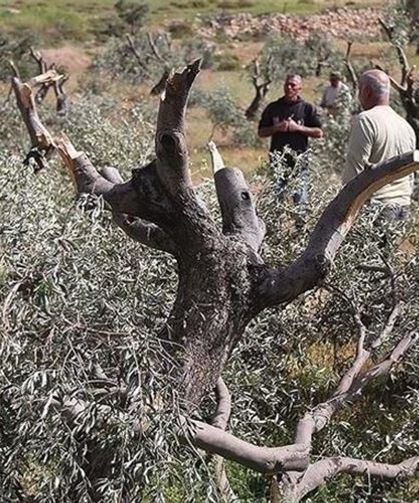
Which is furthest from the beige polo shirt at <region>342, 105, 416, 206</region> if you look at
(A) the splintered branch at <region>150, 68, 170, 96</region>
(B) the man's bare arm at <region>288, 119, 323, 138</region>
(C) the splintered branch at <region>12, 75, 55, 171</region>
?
(B) the man's bare arm at <region>288, 119, 323, 138</region>

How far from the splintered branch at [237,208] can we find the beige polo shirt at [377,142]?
93.8 inches

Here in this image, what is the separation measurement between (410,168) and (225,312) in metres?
0.86

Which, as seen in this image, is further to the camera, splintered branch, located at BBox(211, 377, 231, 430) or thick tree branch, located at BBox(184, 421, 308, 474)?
splintered branch, located at BBox(211, 377, 231, 430)

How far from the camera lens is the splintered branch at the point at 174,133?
11.4 ft

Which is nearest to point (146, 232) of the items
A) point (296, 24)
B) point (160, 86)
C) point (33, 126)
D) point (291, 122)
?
point (33, 126)

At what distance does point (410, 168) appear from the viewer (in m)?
3.90

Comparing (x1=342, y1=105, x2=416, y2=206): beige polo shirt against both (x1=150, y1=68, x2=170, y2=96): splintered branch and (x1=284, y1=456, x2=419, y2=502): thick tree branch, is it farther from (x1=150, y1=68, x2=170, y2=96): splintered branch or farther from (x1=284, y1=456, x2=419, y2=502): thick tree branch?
(x1=284, y1=456, x2=419, y2=502): thick tree branch

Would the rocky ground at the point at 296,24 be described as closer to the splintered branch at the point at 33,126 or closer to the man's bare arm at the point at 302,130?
the man's bare arm at the point at 302,130

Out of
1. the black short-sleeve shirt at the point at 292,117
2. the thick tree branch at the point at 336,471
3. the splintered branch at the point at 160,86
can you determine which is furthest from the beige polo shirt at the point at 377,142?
the thick tree branch at the point at 336,471

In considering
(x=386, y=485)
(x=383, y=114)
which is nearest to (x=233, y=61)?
(x=383, y=114)

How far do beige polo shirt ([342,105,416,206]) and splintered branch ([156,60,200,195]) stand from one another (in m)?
2.87

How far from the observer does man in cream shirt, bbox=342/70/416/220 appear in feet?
21.2

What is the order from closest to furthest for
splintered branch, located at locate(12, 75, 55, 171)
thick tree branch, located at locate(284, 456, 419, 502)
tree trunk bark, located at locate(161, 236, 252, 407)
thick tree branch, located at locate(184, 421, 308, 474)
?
thick tree branch, located at locate(184, 421, 308, 474) → tree trunk bark, located at locate(161, 236, 252, 407) → thick tree branch, located at locate(284, 456, 419, 502) → splintered branch, located at locate(12, 75, 55, 171)

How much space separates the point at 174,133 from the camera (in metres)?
3.62
